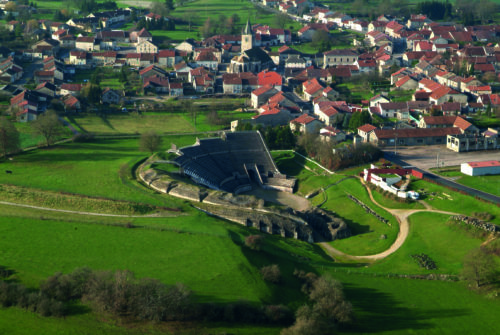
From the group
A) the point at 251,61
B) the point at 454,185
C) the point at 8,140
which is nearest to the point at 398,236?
the point at 454,185

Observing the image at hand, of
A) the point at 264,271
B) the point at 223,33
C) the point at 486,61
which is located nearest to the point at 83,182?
the point at 264,271

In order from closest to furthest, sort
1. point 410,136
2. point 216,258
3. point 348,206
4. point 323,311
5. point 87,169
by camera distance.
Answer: point 323,311 < point 216,258 < point 348,206 < point 87,169 < point 410,136

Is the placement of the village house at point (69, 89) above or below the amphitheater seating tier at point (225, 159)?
above

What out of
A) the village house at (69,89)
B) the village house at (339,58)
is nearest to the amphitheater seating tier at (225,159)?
the village house at (69,89)

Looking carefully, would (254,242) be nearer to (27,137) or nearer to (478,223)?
(478,223)

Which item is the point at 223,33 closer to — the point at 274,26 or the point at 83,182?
the point at 274,26

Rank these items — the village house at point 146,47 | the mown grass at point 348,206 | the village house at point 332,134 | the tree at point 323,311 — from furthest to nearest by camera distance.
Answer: the village house at point 146,47
the village house at point 332,134
the mown grass at point 348,206
the tree at point 323,311

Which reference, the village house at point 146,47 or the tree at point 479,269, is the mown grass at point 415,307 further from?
the village house at point 146,47
